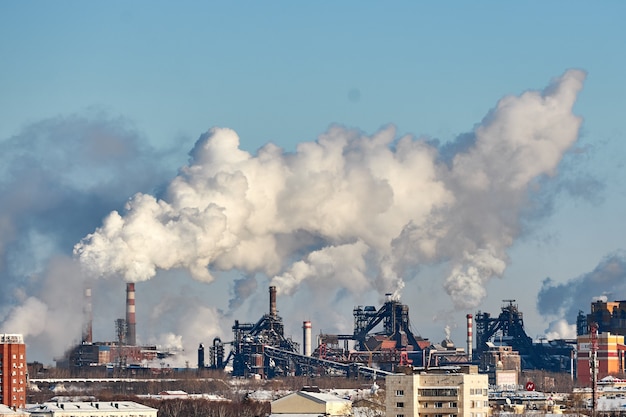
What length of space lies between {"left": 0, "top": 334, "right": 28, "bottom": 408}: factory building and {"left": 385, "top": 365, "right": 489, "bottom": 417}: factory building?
190 ft

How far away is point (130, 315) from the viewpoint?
172 meters

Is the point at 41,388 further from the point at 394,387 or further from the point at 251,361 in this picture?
the point at 394,387

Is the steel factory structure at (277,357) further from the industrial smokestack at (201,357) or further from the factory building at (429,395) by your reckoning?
the factory building at (429,395)

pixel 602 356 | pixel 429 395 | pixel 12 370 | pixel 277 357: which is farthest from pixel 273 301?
pixel 429 395

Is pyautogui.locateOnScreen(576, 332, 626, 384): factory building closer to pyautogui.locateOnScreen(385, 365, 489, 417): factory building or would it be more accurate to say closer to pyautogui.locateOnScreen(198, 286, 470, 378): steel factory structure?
pyautogui.locateOnScreen(198, 286, 470, 378): steel factory structure

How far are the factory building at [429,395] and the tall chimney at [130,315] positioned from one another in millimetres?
78655

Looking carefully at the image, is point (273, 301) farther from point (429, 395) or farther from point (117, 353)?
point (429, 395)

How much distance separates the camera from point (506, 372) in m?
193

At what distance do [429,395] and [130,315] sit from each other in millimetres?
98556

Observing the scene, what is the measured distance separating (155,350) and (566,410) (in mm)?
82708

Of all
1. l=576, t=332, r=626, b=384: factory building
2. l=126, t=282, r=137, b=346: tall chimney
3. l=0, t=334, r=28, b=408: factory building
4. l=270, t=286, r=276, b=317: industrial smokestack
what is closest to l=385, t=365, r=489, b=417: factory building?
l=0, t=334, r=28, b=408: factory building

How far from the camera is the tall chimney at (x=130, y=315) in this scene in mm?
162375

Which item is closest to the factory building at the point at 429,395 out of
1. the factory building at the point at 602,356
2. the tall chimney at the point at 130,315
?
the tall chimney at the point at 130,315

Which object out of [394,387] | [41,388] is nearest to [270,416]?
[394,387]
